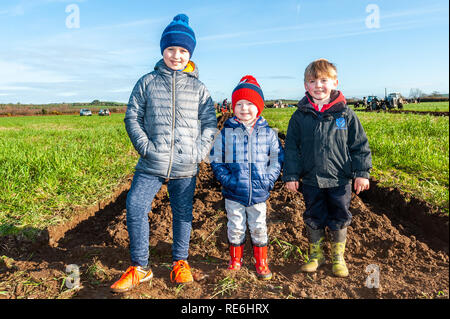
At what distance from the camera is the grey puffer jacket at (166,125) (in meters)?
2.56

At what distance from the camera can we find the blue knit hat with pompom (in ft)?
8.54

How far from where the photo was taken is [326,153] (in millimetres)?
2730

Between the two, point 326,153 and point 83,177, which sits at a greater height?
point 326,153

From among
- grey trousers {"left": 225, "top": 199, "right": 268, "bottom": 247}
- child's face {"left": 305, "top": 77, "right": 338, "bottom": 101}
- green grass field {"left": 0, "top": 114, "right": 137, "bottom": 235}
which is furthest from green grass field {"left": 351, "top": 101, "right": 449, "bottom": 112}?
grey trousers {"left": 225, "top": 199, "right": 268, "bottom": 247}

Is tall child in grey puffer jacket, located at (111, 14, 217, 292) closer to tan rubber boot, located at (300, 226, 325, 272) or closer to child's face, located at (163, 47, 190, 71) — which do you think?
child's face, located at (163, 47, 190, 71)

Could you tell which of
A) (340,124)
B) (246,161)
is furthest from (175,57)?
(340,124)

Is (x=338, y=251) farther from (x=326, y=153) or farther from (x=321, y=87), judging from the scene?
(x=321, y=87)

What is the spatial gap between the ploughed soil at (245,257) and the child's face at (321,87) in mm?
1348

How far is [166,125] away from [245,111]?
0.64 m

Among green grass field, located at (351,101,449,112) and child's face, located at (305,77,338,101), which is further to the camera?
green grass field, located at (351,101,449,112)

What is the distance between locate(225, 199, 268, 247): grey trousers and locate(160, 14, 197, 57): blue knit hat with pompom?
1.30 m

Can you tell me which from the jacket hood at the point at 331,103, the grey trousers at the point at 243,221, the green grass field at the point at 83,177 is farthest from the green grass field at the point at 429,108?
the grey trousers at the point at 243,221

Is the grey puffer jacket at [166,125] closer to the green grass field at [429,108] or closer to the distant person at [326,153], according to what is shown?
the distant person at [326,153]

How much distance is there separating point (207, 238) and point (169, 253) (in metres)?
0.40
